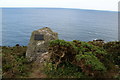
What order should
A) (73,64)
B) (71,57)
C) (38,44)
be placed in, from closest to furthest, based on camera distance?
(73,64) < (71,57) < (38,44)

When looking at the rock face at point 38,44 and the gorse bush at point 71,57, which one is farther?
the rock face at point 38,44

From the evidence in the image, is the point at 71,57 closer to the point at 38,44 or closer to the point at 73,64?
the point at 73,64

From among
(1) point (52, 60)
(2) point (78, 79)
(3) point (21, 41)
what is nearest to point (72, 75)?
(2) point (78, 79)

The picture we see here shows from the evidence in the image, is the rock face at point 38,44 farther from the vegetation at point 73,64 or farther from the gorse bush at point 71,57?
the gorse bush at point 71,57

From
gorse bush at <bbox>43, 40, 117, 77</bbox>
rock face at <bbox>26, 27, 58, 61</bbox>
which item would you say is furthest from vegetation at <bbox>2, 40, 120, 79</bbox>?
rock face at <bbox>26, 27, 58, 61</bbox>

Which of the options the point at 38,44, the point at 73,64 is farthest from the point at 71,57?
the point at 38,44

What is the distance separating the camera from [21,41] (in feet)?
193

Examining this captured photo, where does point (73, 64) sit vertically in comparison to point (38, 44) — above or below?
below

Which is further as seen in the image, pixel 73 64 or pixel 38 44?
pixel 38 44

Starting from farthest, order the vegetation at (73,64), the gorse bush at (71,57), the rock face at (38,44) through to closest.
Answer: the rock face at (38,44) → the gorse bush at (71,57) → the vegetation at (73,64)

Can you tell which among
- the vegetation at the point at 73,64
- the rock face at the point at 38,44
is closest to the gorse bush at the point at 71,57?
the vegetation at the point at 73,64

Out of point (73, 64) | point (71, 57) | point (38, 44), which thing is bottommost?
point (73, 64)

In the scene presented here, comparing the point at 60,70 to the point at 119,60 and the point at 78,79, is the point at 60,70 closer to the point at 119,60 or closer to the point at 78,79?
the point at 78,79

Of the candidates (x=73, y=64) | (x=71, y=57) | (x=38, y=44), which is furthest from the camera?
(x=38, y=44)
